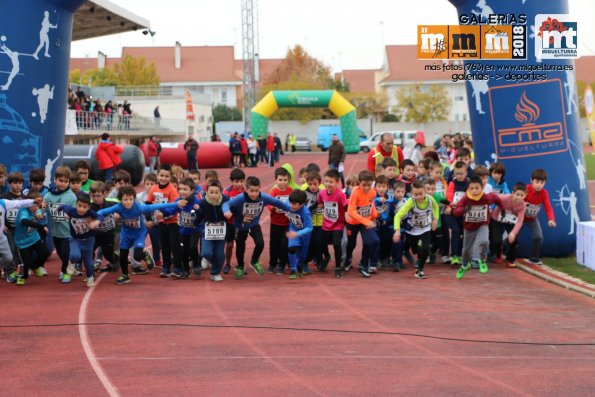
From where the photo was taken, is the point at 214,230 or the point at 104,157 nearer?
the point at 214,230

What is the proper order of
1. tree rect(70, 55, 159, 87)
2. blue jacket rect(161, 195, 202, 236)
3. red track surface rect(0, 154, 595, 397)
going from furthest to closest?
tree rect(70, 55, 159, 87) < blue jacket rect(161, 195, 202, 236) < red track surface rect(0, 154, 595, 397)

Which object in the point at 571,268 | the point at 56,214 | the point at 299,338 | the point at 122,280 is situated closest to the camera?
the point at 299,338

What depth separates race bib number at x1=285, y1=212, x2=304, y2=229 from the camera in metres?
13.2

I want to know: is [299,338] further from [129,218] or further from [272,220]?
[272,220]

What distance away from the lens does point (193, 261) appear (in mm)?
13406

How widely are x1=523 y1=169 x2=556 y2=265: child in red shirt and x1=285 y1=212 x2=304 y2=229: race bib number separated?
367 cm

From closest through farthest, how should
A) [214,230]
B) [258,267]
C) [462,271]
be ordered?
1. [214,230]
2. [462,271]
3. [258,267]

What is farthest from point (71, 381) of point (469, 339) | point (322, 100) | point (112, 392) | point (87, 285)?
point (322, 100)

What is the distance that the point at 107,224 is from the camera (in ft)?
42.0

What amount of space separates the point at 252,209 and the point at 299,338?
166 inches

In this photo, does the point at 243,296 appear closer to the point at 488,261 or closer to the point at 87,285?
the point at 87,285

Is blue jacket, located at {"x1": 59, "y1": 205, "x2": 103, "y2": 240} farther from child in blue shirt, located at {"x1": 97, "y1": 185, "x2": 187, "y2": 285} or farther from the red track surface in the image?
the red track surface

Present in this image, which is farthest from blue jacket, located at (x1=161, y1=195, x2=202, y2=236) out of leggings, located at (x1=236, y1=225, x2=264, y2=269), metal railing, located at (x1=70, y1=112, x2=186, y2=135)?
metal railing, located at (x1=70, y1=112, x2=186, y2=135)

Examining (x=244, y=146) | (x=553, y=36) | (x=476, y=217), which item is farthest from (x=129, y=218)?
(x=244, y=146)
